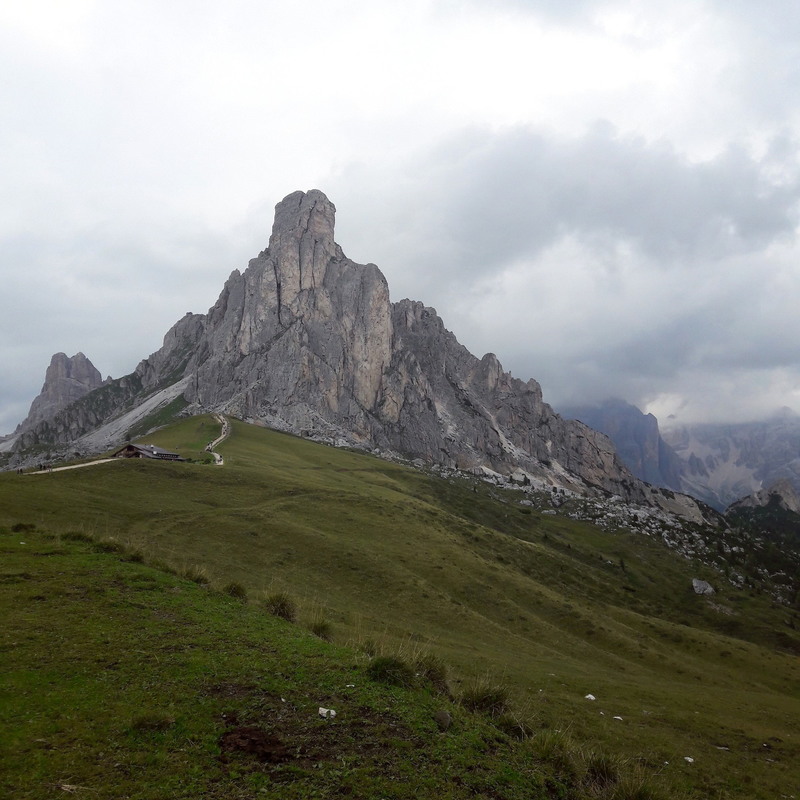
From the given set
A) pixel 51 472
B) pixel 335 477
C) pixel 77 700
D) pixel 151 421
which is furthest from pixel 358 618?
pixel 151 421

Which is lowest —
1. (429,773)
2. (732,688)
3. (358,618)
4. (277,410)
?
(732,688)

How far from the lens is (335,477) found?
8475cm

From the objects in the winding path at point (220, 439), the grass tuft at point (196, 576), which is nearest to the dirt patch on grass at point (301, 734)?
the grass tuft at point (196, 576)

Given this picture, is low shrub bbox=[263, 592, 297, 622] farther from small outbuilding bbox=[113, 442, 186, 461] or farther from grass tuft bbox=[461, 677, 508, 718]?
small outbuilding bbox=[113, 442, 186, 461]

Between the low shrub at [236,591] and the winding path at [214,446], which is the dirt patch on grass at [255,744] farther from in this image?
the winding path at [214,446]

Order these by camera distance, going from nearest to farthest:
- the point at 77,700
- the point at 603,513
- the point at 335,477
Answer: the point at 77,700
the point at 335,477
the point at 603,513

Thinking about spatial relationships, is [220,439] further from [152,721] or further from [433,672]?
[152,721]

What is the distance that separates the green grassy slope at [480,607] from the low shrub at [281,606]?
1431 mm

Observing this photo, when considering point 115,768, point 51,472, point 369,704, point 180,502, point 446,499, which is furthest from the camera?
point 446,499

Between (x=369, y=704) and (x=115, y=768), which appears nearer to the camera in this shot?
(x=115, y=768)

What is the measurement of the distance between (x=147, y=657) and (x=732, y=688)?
141 feet

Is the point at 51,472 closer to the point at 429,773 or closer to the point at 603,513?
the point at 429,773

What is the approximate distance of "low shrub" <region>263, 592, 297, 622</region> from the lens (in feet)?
57.1

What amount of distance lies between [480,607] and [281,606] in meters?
23.9
